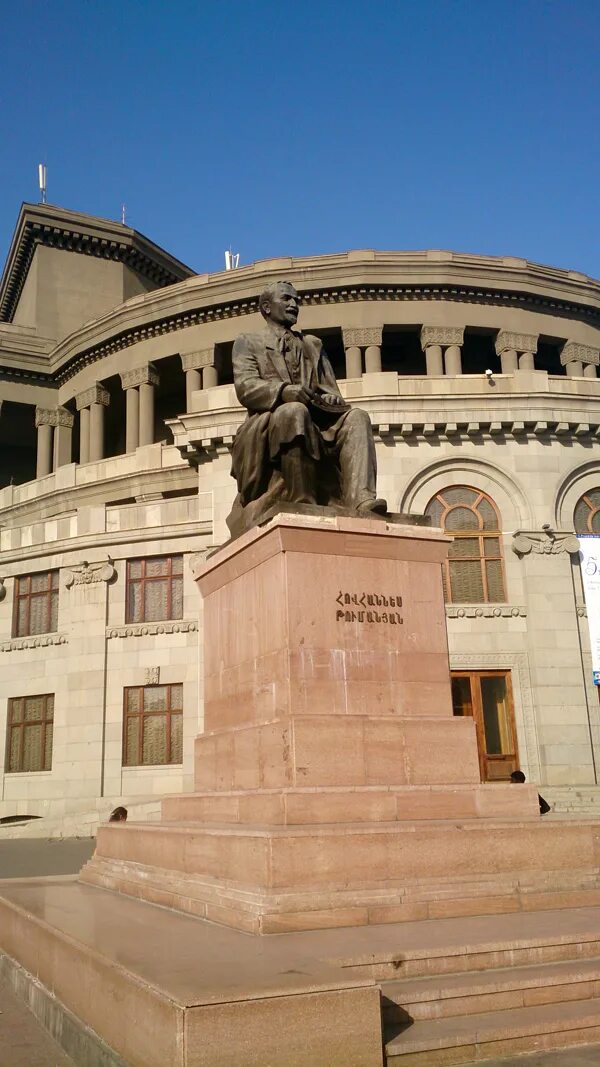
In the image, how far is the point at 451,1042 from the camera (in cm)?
486

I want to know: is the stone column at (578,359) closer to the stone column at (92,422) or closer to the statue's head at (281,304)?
the stone column at (92,422)

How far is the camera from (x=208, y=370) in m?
43.0

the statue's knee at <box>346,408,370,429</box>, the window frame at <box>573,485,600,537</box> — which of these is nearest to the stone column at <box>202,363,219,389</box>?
the window frame at <box>573,485,600,537</box>

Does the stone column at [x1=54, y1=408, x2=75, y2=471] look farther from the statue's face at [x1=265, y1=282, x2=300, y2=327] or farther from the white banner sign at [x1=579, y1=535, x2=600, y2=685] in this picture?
the statue's face at [x1=265, y1=282, x2=300, y2=327]

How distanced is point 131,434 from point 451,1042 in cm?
4160

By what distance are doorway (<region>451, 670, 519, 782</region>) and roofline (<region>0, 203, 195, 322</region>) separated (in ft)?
120

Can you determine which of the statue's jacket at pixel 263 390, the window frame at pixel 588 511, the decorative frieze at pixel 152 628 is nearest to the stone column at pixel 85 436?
the decorative frieze at pixel 152 628

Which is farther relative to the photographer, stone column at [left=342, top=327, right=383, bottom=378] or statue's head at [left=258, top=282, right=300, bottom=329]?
stone column at [left=342, top=327, right=383, bottom=378]

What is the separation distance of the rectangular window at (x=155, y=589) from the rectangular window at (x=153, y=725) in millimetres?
1947

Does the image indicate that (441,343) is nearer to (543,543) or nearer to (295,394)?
(543,543)

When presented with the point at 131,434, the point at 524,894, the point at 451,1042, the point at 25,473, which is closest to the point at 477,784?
the point at 524,894

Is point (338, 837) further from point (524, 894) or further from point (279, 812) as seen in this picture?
point (524, 894)

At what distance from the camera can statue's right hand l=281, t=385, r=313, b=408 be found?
9.51 metres

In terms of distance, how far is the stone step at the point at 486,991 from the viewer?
5156mm
